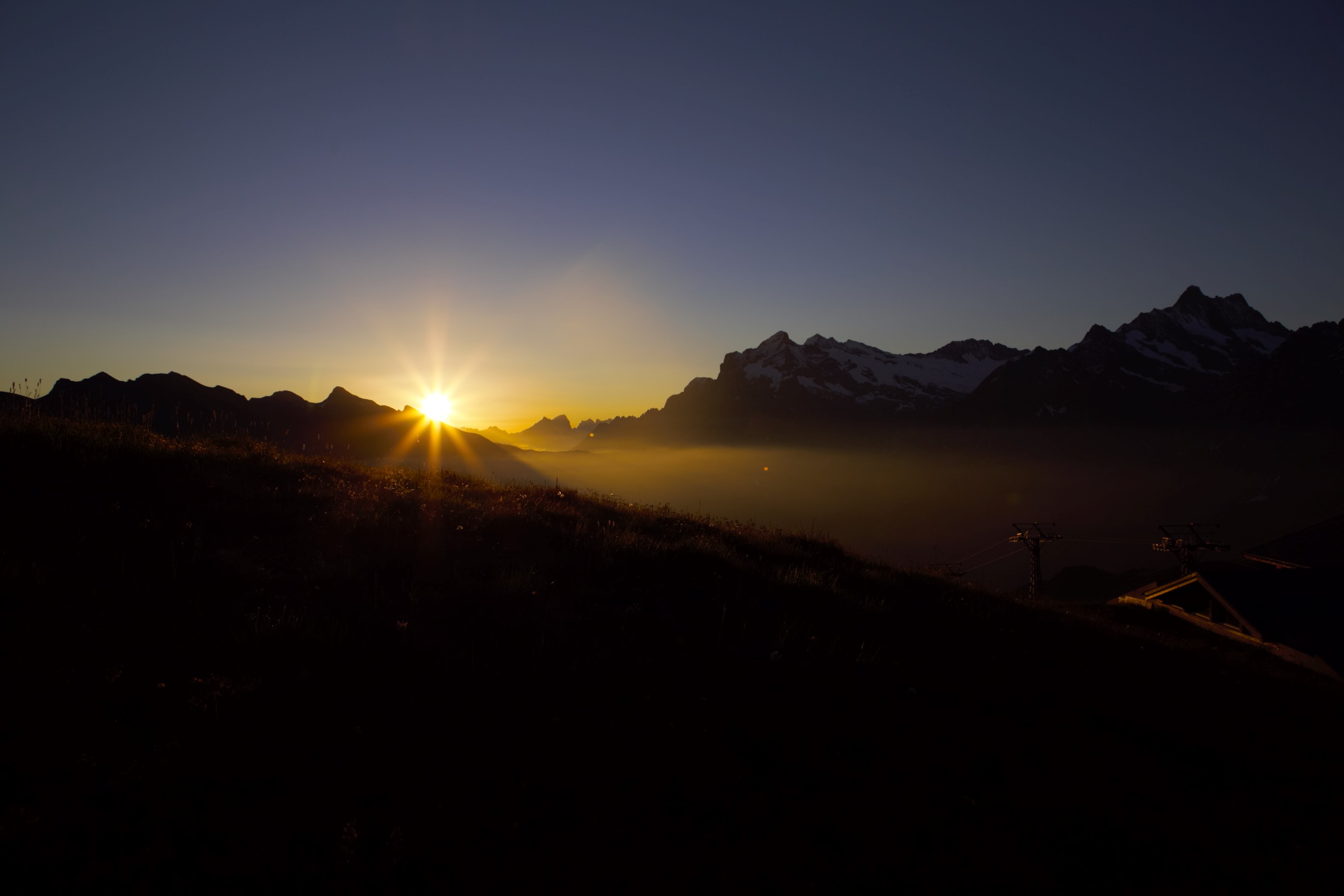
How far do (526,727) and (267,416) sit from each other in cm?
15788

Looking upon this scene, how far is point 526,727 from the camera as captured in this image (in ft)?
13.7

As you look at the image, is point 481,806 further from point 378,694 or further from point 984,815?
point 984,815

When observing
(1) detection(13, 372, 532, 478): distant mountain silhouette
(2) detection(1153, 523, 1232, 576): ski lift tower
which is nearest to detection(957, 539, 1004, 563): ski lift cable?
(2) detection(1153, 523, 1232, 576): ski lift tower

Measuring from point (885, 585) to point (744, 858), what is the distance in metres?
7.66

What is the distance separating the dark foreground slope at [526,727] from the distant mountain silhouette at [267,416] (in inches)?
172

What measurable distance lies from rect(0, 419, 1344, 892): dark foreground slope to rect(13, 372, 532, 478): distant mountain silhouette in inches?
172

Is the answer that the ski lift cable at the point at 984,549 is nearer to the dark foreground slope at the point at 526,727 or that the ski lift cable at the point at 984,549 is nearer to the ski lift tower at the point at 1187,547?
the ski lift tower at the point at 1187,547

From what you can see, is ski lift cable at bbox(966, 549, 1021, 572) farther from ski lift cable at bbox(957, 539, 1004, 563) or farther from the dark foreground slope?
the dark foreground slope

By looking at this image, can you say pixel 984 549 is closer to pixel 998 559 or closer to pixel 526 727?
pixel 998 559

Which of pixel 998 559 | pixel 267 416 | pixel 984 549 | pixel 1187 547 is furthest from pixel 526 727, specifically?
pixel 984 549

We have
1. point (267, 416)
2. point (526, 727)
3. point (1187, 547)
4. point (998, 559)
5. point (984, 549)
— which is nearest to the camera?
point (526, 727)

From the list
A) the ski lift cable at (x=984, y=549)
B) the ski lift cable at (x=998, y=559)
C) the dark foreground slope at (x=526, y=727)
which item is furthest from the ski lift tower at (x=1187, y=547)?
the ski lift cable at (x=984, y=549)

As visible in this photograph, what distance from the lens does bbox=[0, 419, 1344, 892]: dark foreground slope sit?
3115 millimetres

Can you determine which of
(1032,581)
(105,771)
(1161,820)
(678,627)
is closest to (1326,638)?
(1032,581)
